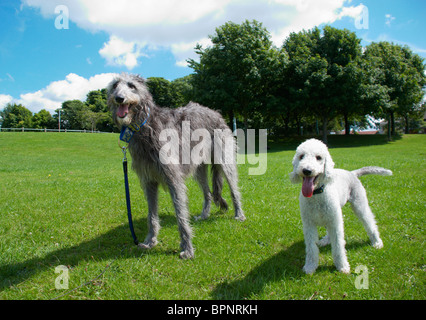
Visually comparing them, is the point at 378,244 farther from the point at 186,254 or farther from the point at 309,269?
the point at 186,254

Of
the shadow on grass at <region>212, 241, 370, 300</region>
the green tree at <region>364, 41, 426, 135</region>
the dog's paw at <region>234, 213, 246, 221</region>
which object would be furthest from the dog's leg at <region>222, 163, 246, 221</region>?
the green tree at <region>364, 41, 426, 135</region>

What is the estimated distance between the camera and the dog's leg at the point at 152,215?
14.7 feet

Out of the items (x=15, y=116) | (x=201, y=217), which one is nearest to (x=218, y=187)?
(x=201, y=217)

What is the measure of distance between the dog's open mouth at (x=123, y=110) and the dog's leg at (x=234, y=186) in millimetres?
2581

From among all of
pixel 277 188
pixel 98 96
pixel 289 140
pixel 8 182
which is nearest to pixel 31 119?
pixel 98 96

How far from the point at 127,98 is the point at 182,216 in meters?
1.94

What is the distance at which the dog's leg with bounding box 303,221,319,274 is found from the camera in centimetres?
350

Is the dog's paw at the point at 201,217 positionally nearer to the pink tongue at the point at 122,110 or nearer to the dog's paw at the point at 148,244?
the dog's paw at the point at 148,244

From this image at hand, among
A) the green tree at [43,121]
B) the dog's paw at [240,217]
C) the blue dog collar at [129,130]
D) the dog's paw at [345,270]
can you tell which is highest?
the green tree at [43,121]

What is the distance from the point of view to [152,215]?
4617 millimetres

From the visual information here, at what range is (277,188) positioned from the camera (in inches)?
323

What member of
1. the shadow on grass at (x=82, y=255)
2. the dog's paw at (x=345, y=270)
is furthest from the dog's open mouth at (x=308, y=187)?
the shadow on grass at (x=82, y=255)

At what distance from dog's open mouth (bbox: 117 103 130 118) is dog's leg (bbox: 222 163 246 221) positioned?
258cm

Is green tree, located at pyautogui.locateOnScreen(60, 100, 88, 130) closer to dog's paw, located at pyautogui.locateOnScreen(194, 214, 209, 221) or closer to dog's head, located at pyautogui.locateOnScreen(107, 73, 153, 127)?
dog's paw, located at pyautogui.locateOnScreen(194, 214, 209, 221)
